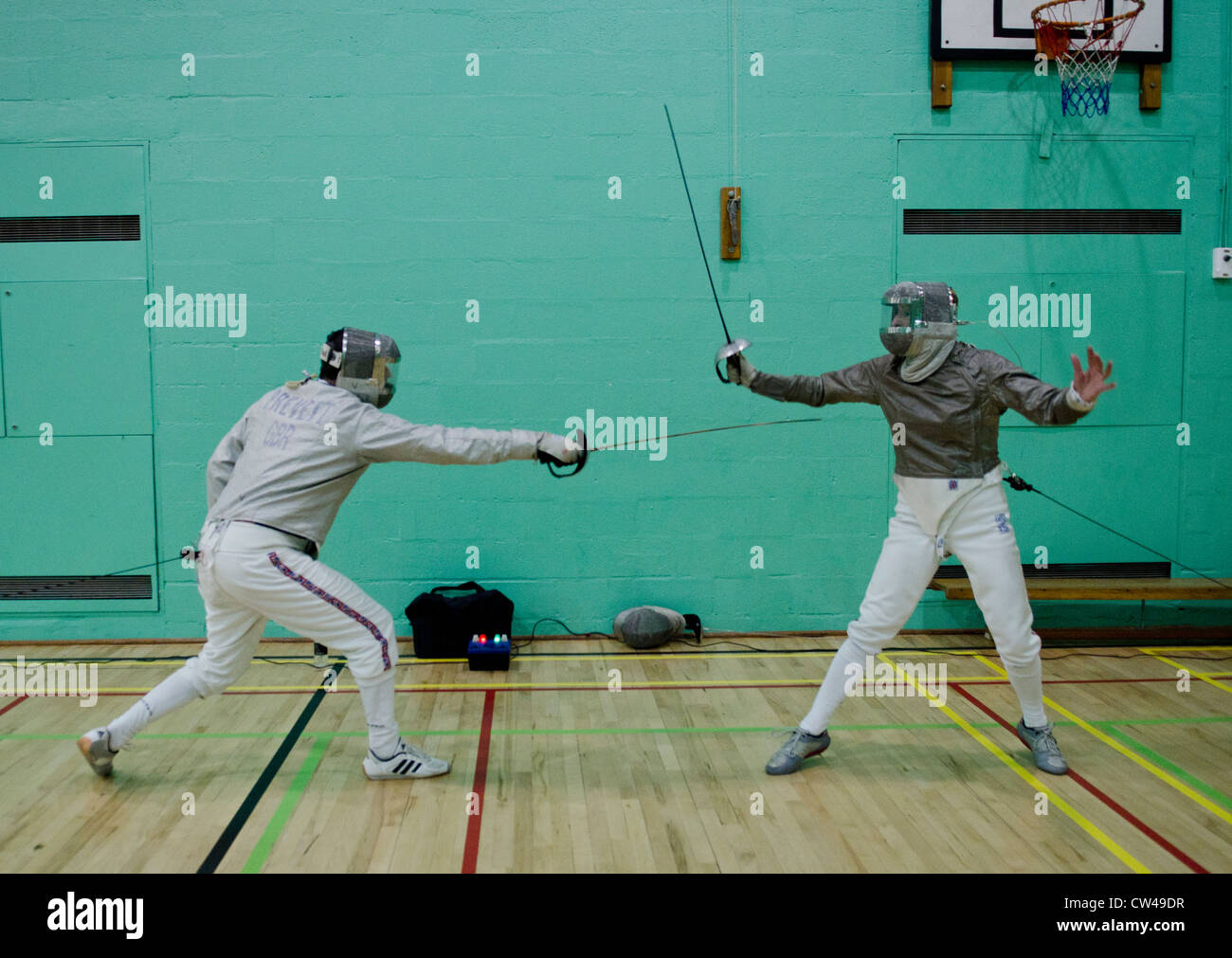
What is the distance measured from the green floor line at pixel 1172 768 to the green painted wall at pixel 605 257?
1.46 m

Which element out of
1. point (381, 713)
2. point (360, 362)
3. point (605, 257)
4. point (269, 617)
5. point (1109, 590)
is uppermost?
point (605, 257)

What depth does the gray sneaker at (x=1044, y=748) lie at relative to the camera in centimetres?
331

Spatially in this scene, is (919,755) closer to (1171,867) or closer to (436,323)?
(1171,867)

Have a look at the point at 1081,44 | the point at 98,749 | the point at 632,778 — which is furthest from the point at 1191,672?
the point at 98,749

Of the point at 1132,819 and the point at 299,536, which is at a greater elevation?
the point at 299,536

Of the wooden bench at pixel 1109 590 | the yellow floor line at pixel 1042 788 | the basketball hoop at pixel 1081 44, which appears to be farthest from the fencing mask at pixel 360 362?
the basketball hoop at pixel 1081 44

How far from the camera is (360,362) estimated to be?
3.27 m

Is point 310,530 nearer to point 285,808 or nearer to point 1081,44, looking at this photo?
point 285,808

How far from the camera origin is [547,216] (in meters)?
4.91

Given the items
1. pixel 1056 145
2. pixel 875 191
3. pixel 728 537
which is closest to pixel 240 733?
pixel 728 537

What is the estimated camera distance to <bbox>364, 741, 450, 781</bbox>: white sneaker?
129 inches

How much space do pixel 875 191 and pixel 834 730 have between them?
2.69m

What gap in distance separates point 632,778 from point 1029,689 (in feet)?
4.45

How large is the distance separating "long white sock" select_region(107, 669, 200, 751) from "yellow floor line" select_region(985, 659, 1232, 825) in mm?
3158
